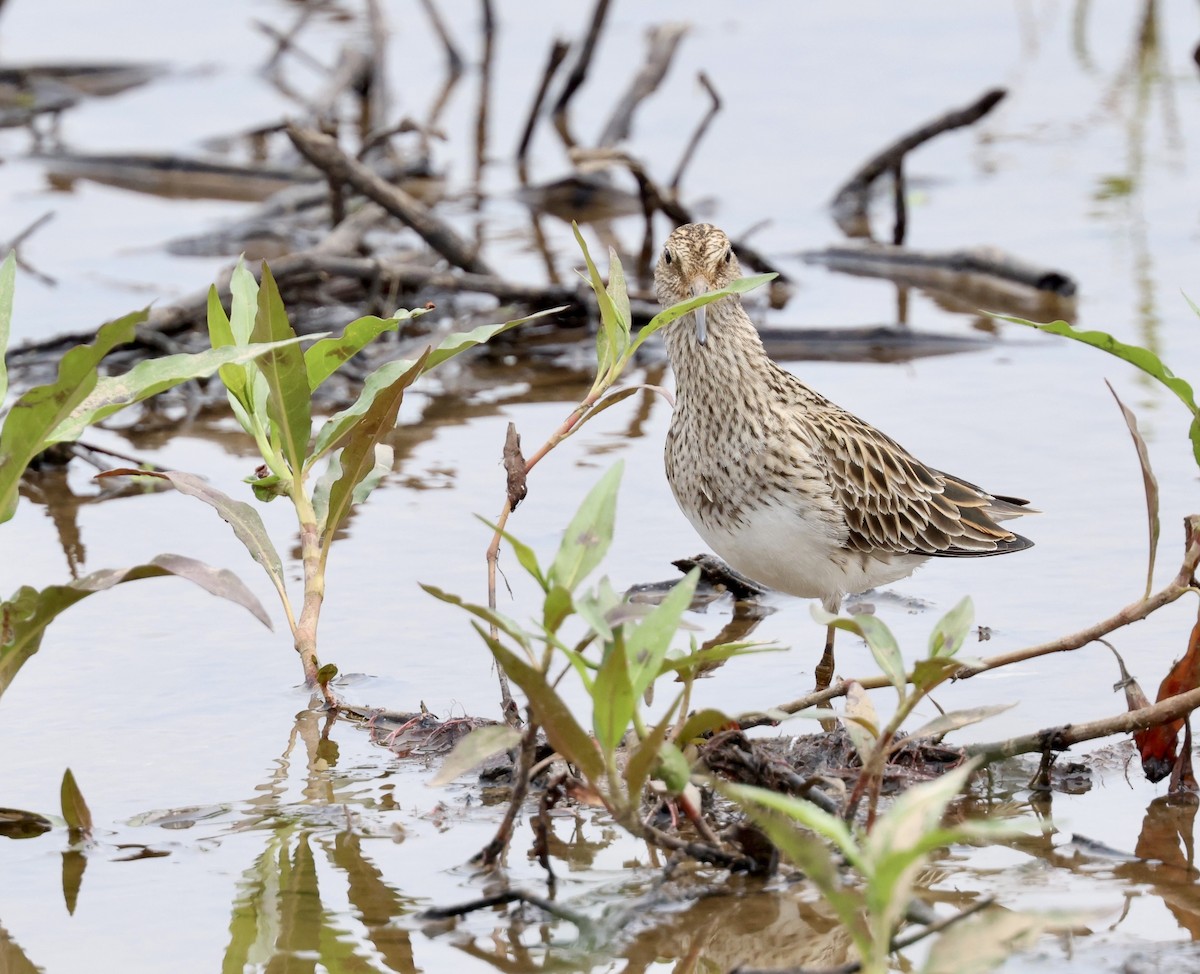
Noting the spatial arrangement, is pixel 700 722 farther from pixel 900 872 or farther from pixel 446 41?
pixel 446 41

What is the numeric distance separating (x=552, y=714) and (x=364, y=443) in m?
1.45

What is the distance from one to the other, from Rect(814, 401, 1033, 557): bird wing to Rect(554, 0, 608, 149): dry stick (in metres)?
6.64

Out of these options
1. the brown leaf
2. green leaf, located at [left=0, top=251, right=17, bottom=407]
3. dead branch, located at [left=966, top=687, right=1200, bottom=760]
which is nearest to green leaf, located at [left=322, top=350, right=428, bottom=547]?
the brown leaf

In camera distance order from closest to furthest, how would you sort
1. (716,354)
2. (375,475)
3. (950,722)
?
(950,722) < (375,475) < (716,354)

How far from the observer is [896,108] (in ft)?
43.0

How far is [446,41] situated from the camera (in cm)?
1423

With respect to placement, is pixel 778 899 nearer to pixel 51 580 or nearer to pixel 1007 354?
pixel 51 580

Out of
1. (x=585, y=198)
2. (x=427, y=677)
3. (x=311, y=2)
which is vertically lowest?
(x=427, y=677)

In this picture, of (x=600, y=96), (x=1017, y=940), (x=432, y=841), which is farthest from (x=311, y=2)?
(x=1017, y=940)

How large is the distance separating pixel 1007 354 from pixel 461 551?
3.25 m

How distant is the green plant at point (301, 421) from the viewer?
4695mm

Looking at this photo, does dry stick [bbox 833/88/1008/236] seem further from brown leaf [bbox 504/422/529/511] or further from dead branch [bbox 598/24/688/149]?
brown leaf [bbox 504/422/529/511]

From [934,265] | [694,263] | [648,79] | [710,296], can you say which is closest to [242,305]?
[710,296]

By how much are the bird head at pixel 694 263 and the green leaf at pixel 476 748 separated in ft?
6.97
